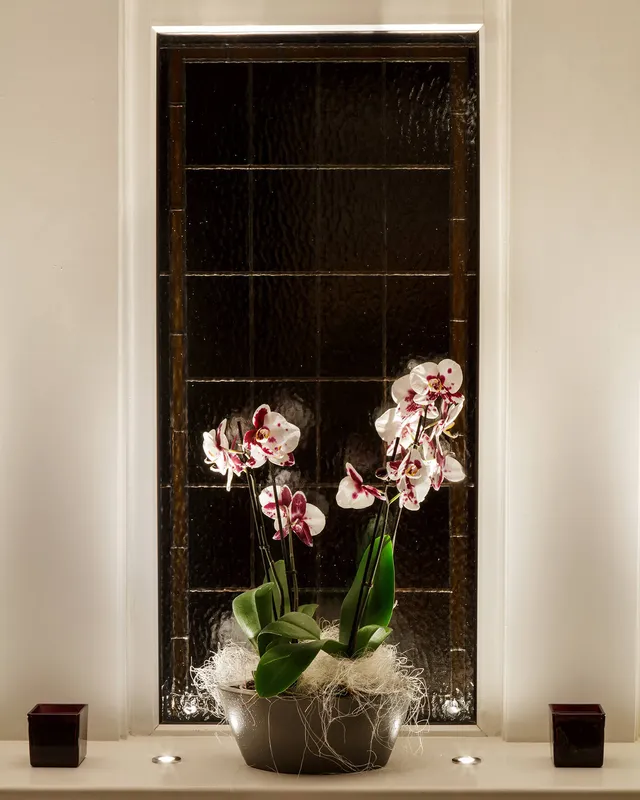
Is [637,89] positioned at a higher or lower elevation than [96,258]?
higher

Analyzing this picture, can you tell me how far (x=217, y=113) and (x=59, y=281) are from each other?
0.51 metres

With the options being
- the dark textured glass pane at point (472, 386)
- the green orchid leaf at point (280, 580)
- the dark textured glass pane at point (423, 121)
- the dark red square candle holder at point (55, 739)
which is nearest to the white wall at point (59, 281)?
the dark red square candle holder at point (55, 739)

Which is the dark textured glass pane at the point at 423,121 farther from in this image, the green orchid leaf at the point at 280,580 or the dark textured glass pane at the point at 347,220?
the green orchid leaf at the point at 280,580

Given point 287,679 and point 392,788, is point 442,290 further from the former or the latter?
point 392,788

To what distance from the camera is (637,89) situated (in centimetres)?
180

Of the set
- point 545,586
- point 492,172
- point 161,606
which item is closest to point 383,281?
point 492,172

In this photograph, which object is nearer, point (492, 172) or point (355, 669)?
point (355, 669)

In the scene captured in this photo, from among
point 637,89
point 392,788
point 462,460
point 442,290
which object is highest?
point 637,89

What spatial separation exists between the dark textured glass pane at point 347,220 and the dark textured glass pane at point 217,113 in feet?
0.72

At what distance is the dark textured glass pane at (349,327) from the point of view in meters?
1.92

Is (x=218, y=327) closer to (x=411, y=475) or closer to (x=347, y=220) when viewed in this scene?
(x=347, y=220)

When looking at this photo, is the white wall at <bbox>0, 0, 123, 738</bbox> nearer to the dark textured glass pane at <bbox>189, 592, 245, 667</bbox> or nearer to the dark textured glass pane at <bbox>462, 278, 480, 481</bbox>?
the dark textured glass pane at <bbox>189, 592, 245, 667</bbox>

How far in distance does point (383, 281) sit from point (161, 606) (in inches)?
34.1

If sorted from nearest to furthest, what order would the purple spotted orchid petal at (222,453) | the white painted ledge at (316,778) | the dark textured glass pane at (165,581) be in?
the white painted ledge at (316,778), the purple spotted orchid petal at (222,453), the dark textured glass pane at (165,581)
